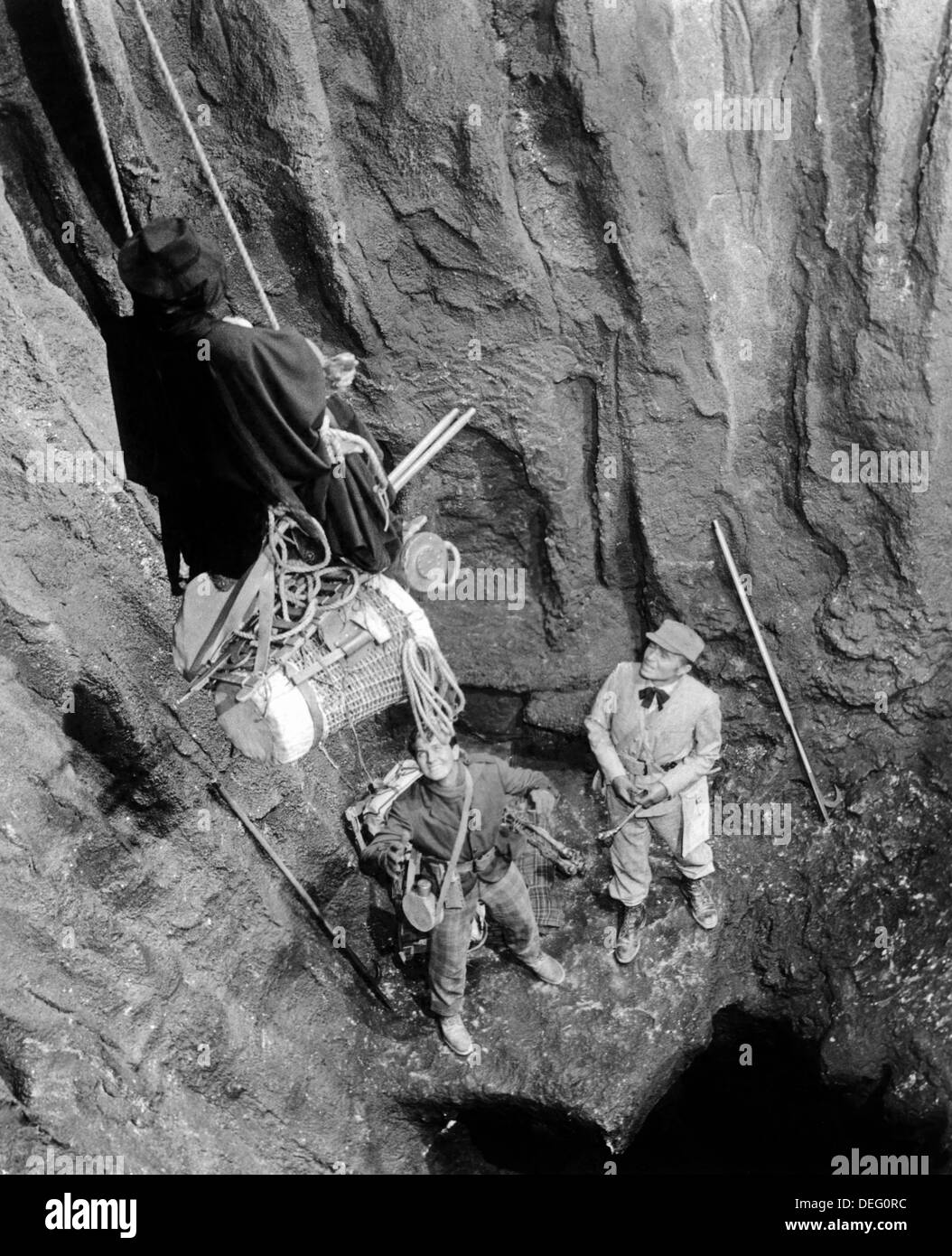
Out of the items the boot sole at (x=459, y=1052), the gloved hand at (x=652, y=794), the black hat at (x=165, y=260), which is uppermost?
the black hat at (x=165, y=260)

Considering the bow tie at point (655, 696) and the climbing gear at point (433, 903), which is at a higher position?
the bow tie at point (655, 696)

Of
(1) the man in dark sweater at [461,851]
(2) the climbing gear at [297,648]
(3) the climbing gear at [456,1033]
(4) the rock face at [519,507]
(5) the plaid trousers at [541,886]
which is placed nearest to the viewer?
(2) the climbing gear at [297,648]

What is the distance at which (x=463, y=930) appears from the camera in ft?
23.0

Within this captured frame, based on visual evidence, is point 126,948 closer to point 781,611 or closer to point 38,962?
point 38,962

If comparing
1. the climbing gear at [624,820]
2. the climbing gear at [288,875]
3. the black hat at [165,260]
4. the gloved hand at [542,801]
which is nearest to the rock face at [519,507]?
the climbing gear at [288,875]

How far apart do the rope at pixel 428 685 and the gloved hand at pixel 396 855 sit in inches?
23.8

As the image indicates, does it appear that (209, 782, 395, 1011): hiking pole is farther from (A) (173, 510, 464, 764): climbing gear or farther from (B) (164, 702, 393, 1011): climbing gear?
Result: (A) (173, 510, 464, 764): climbing gear

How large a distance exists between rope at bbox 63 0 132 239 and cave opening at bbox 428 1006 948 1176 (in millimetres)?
4979

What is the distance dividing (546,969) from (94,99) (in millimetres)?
4986

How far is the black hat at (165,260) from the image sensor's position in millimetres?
4660

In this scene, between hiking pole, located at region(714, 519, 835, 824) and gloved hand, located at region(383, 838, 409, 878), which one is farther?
hiking pole, located at region(714, 519, 835, 824)

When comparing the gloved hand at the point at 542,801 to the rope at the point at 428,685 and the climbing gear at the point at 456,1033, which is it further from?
the climbing gear at the point at 456,1033

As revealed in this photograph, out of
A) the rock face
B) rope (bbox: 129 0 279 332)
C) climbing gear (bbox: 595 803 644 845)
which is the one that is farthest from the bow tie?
rope (bbox: 129 0 279 332)

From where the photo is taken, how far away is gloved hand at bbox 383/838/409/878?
6.40m
